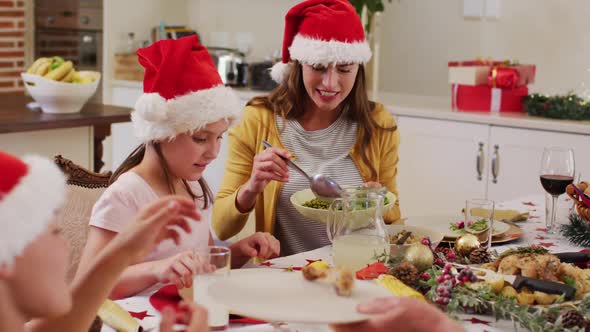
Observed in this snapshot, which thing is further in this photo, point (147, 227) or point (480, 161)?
point (480, 161)

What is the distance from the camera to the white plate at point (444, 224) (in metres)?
1.89

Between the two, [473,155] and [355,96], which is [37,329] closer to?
[355,96]

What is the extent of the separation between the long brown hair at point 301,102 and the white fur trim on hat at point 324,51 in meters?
0.06

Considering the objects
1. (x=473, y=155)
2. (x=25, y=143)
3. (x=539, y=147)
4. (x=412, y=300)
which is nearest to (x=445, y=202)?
(x=473, y=155)

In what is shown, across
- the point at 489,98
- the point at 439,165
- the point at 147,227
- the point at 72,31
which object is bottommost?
the point at 439,165

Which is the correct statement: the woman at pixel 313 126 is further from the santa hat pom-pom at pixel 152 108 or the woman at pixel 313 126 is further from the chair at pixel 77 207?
the santa hat pom-pom at pixel 152 108

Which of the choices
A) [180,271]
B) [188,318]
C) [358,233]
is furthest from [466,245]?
[188,318]

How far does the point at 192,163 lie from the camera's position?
1732 millimetres

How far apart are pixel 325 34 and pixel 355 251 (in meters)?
0.87

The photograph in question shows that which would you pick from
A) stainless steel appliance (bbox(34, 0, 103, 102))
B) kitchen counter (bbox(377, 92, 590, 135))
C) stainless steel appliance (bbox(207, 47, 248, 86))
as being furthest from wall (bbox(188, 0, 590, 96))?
stainless steel appliance (bbox(34, 0, 103, 102))

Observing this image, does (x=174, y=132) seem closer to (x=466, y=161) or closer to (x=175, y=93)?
(x=175, y=93)

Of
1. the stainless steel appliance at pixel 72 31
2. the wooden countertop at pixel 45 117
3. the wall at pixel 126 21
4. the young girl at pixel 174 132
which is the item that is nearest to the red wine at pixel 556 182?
the young girl at pixel 174 132

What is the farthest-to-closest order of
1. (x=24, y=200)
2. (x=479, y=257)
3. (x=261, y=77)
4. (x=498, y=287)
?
(x=261, y=77) < (x=479, y=257) < (x=498, y=287) < (x=24, y=200)

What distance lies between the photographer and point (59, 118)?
10.9 feet
